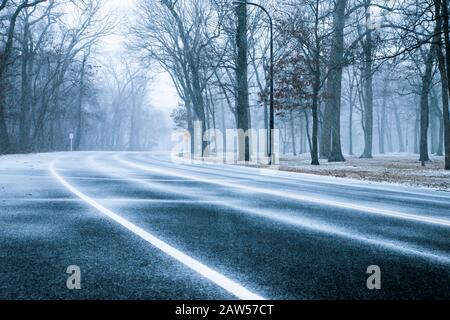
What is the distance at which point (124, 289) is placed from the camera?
11.1 ft

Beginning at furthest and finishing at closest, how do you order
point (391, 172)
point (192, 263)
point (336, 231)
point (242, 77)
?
point (242, 77), point (391, 172), point (336, 231), point (192, 263)

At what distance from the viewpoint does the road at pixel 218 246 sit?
11.3 feet

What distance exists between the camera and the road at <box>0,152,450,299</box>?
11.3 ft

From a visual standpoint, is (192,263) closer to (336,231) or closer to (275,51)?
(336,231)

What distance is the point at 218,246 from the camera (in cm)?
Result: 487

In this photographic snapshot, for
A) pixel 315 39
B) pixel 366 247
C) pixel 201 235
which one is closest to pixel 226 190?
pixel 201 235

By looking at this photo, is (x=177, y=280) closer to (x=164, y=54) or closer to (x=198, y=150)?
(x=164, y=54)

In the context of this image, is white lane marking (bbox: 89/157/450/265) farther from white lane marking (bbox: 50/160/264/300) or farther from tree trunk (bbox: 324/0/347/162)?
tree trunk (bbox: 324/0/347/162)

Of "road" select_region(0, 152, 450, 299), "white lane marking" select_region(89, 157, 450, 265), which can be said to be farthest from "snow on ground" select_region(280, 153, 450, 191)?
"white lane marking" select_region(89, 157, 450, 265)

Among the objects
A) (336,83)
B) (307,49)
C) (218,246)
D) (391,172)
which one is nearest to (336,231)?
(218,246)

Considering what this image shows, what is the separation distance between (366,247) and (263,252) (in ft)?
4.20

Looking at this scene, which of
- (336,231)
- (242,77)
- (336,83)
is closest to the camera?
(336,231)
